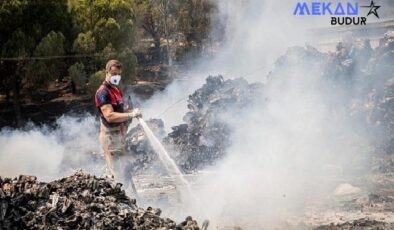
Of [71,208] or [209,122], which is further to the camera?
[209,122]

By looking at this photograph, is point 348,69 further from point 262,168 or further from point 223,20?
point 223,20

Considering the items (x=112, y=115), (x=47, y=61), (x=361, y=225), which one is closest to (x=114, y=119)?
(x=112, y=115)

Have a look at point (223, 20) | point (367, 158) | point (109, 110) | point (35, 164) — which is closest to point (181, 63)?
point (223, 20)

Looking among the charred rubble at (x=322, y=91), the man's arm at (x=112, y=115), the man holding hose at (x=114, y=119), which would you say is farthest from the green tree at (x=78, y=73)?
the man's arm at (x=112, y=115)

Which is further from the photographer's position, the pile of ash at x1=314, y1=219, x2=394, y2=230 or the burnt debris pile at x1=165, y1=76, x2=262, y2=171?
the burnt debris pile at x1=165, y1=76, x2=262, y2=171

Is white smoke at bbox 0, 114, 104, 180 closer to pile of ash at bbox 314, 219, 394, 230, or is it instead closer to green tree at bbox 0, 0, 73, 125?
green tree at bbox 0, 0, 73, 125

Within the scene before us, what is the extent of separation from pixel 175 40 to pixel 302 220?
1990 centimetres

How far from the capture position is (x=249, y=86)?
1175 centimetres

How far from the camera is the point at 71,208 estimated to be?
15.2 ft

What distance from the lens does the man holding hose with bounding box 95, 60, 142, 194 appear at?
5633 mm

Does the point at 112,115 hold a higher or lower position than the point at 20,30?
lower

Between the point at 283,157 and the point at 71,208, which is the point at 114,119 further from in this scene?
the point at 283,157

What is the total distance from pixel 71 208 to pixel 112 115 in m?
1.28

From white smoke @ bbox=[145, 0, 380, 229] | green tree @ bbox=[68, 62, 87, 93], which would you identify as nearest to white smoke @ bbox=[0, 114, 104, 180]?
green tree @ bbox=[68, 62, 87, 93]
